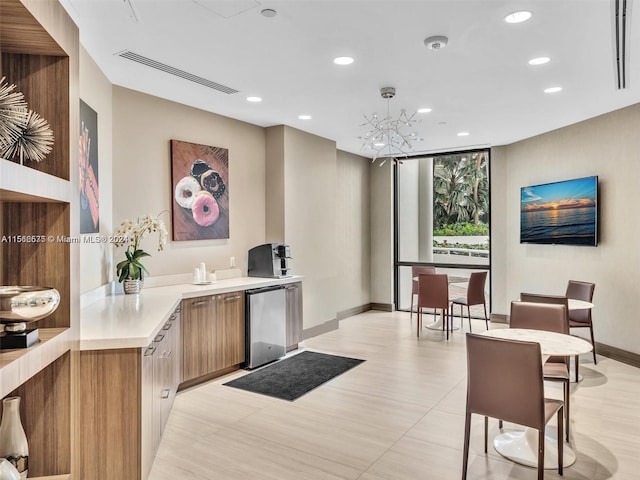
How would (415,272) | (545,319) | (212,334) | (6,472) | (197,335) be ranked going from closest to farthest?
(6,472) → (545,319) → (197,335) → (212,334) → (415,272)

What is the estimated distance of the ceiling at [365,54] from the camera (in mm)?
2744

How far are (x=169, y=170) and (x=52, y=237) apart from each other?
109 inches

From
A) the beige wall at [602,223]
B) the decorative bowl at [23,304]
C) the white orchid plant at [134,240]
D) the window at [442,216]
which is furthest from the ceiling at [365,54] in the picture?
the window at [442,216]

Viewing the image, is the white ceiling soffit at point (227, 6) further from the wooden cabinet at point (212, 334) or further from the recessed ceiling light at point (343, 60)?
the wooden cabinet at point (212, 334)

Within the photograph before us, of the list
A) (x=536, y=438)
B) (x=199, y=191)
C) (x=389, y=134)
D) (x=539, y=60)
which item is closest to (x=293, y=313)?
(x=199, y=191)

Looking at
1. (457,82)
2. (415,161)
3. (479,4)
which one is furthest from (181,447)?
(415,161)

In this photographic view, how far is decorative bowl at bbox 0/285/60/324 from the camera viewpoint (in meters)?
1.61

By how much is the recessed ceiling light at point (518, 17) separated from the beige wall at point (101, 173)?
303 cm

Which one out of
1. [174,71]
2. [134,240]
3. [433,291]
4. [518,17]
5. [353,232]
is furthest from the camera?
[353,232]

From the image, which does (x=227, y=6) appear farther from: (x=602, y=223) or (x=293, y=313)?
A: (x=602, y=223)

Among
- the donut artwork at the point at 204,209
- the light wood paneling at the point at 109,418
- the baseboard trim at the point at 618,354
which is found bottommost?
the baseboard trim at the point at 618,354

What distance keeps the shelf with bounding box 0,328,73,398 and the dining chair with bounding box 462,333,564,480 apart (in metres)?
2.19

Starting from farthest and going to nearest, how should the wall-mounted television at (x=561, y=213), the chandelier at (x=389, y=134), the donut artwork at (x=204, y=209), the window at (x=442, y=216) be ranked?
the window at (x=442, y=216), the wall-mounted television at (x=561, y=213), the chandelier at (x=389, y=134), the donut artwork at (x=204, y=209)

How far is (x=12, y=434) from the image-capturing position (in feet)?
5.89
